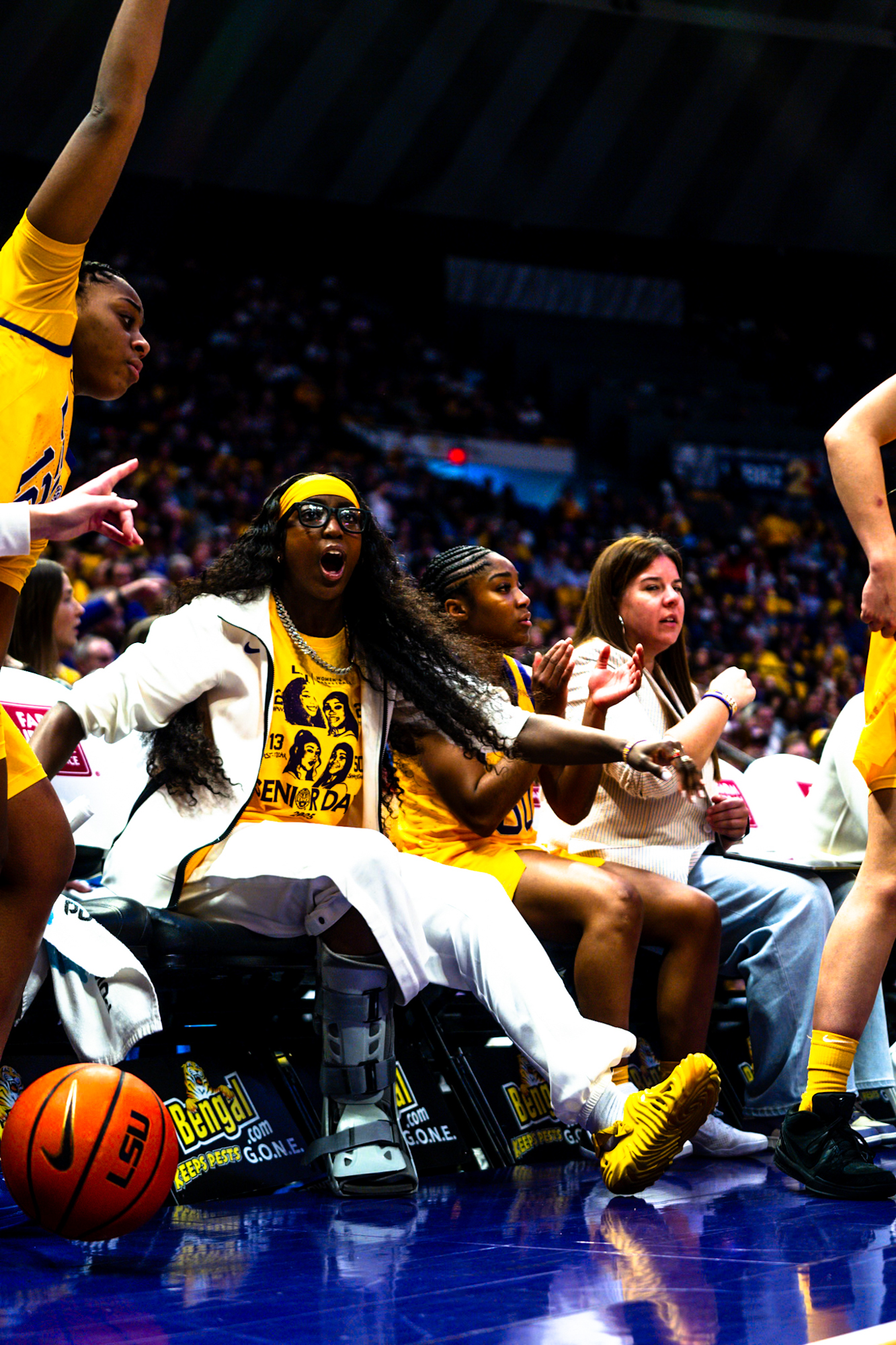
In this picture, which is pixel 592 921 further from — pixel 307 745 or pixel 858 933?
pixel 307 745

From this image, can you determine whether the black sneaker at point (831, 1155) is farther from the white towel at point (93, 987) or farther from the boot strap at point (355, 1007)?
the white towel at point (93, 987)

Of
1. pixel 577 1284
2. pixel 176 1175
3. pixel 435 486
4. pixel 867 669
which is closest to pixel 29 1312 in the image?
pixel 577 1284

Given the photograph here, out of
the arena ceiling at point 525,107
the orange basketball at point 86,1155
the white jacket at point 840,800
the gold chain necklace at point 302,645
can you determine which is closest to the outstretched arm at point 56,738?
the gold chain necklace at point 302,645

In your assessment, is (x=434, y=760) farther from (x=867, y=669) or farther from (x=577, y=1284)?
(x=577, y=1284)

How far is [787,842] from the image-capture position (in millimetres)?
4750

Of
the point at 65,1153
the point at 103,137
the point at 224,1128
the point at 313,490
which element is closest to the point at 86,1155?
the point at 65,1153

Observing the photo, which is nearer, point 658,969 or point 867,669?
point 867,669

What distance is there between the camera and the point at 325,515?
363cm

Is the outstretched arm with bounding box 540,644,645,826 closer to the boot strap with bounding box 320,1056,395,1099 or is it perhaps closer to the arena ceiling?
the boot strap with bounding box 320,1056,395,1099

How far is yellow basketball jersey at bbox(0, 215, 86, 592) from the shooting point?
2367 mm

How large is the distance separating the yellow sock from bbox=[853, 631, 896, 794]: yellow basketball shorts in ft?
1.80

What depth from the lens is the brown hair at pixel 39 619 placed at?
4.46 metres

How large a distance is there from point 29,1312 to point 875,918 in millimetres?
1833

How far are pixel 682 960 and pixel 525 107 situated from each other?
18.9 m
